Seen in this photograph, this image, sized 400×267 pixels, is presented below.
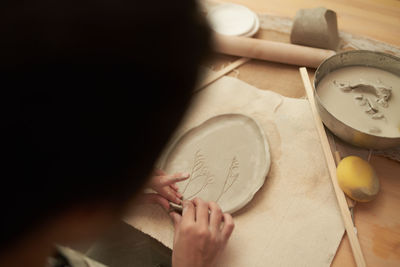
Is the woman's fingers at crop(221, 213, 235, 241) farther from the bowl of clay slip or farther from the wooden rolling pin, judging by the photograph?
the wooden rolling pin

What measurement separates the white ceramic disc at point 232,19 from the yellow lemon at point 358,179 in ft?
2.18

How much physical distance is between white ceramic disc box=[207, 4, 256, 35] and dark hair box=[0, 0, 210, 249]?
3.17 feet

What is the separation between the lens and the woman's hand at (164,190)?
0.88 m

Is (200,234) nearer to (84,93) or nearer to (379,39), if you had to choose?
(84,93)

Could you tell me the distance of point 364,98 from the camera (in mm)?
968

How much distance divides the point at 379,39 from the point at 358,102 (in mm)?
479

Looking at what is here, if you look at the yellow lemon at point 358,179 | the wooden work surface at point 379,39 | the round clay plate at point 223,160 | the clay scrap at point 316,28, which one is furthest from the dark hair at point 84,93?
the clay scrap at point 316,28

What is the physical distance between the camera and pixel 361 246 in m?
0.83

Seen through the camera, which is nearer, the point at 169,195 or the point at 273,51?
the point at 169,195

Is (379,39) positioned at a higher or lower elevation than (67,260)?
higher

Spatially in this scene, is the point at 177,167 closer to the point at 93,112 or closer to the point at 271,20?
the point at 93,112

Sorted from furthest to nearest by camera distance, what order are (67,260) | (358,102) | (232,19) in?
(232,19)
(358,102)
(67,260)

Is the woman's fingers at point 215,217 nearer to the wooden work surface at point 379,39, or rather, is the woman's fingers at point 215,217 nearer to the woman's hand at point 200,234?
the woman's hand at point 200,234

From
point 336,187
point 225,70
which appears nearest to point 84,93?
point 336,187
